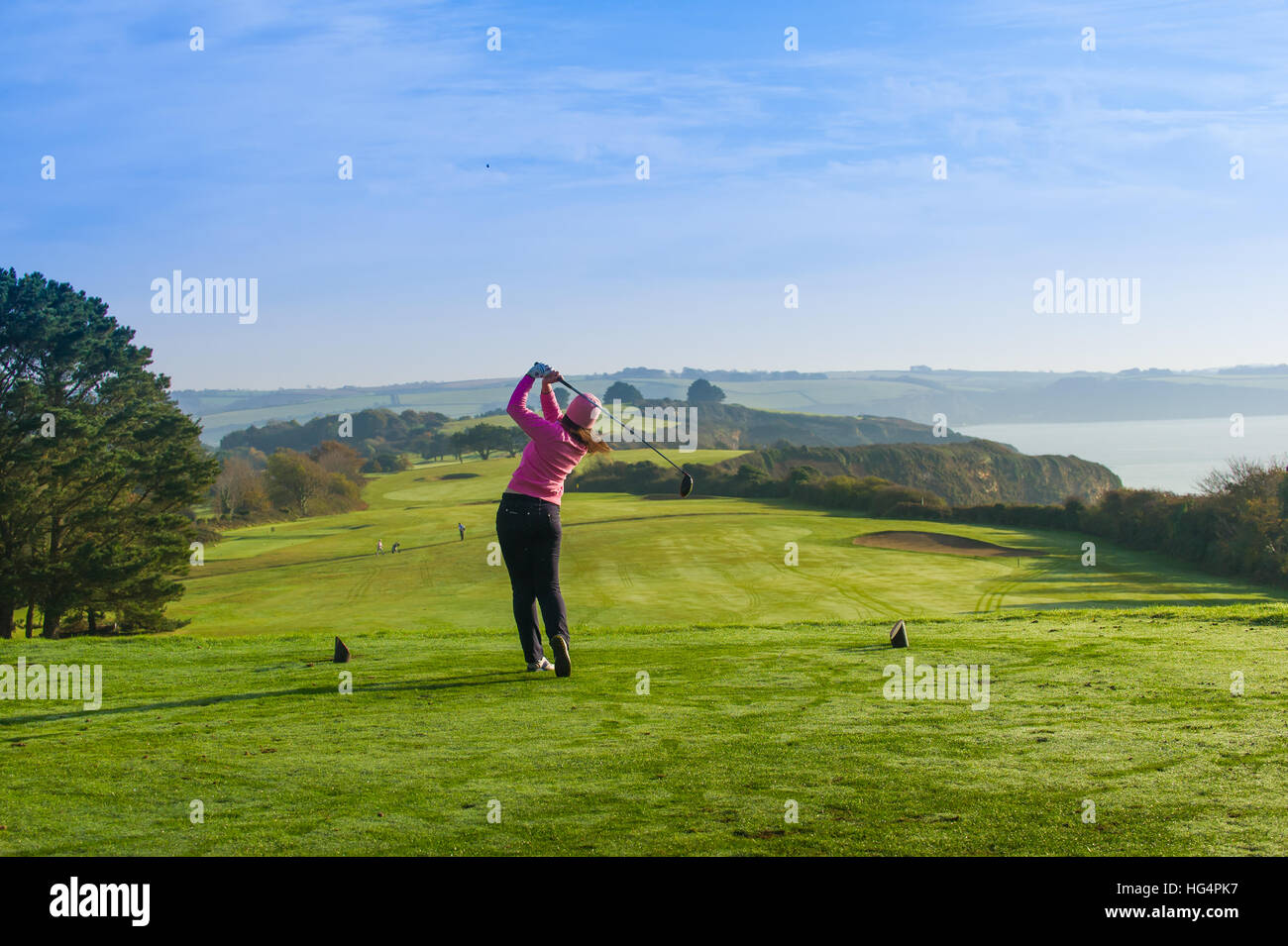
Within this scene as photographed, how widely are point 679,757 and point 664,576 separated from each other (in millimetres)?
43123

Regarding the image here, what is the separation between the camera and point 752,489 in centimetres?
9012

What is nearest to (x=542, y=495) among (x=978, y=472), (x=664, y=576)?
(x=664, y=576)

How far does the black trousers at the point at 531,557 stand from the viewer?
9.93 metres

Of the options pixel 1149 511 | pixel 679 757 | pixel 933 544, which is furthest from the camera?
pixel 933 544

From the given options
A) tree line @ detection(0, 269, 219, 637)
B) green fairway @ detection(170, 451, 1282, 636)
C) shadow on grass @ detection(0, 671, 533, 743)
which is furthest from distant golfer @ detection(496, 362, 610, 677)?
tree line @ detection(0, 269, 219, 637)

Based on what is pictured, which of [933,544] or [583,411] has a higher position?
[583,411]

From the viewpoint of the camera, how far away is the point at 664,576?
49781 mm

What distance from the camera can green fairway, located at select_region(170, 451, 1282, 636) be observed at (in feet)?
128

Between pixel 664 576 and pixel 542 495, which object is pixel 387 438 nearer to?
pixel 664 576

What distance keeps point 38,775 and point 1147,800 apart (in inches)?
291

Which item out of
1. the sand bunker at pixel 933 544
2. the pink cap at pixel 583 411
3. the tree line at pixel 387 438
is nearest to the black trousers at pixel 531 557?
the pink cap at pixel 583 411

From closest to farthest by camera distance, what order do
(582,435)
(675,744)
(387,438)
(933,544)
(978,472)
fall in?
(675,744) → (582,435) → (933,544) → (978,472) → (387,438)

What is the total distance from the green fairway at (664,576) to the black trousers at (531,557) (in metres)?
17.2
